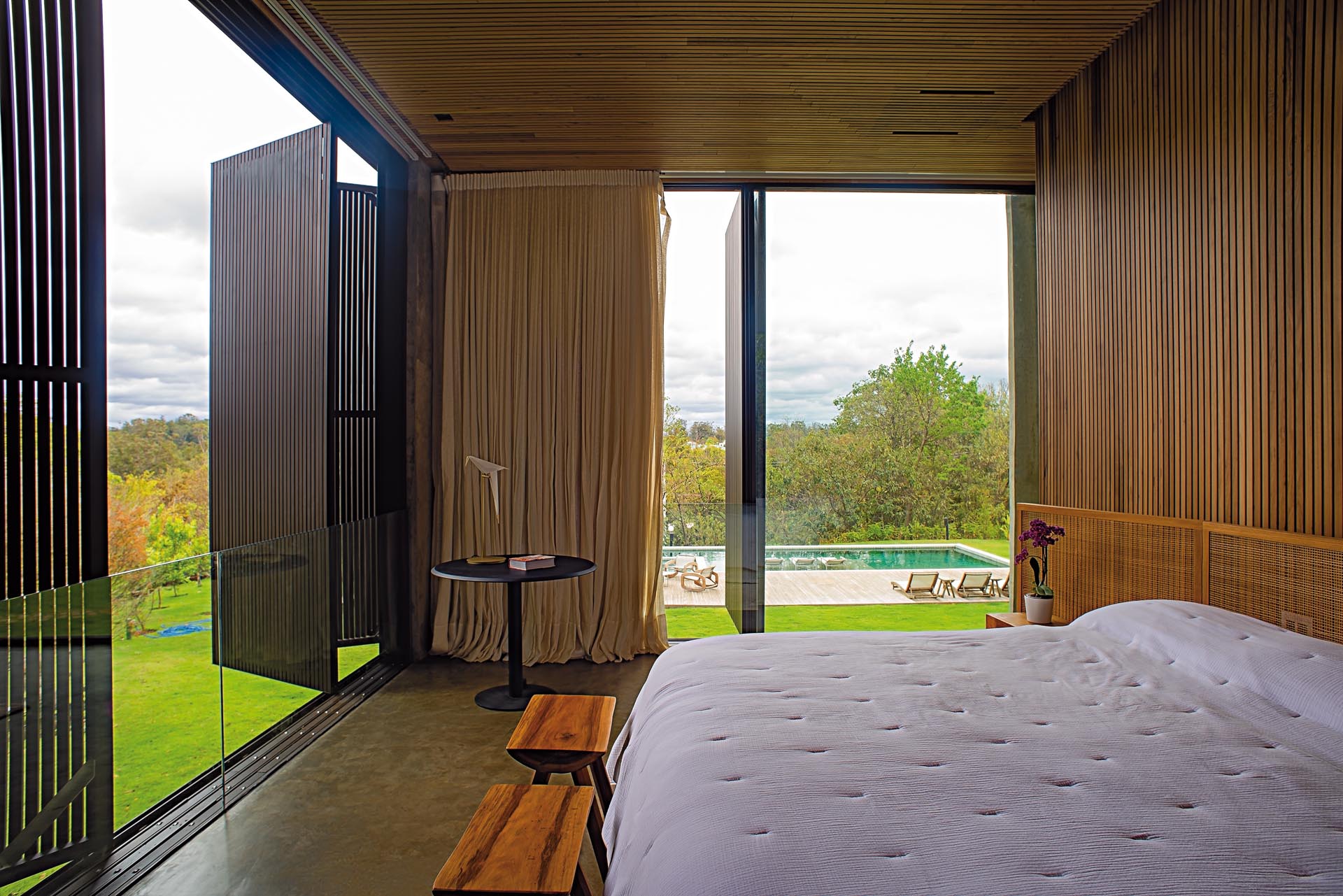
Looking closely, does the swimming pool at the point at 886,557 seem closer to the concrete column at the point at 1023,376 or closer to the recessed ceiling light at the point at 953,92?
the concrete column at the point at 1023,376

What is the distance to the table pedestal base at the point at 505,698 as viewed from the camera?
147 inches

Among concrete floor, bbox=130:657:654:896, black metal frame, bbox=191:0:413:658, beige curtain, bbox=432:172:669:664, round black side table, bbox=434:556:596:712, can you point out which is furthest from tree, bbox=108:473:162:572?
beige curtain, bbox=432:172:669:664

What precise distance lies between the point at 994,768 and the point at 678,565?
11.4ft

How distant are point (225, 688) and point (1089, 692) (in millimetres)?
2757

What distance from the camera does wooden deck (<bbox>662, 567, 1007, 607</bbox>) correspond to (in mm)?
4801

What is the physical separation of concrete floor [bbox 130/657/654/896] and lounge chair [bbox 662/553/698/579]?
1038 mm

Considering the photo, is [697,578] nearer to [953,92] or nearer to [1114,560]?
[1114,560]

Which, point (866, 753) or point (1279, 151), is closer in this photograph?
point (866, 753)

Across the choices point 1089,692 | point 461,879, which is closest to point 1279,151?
point 1089,692

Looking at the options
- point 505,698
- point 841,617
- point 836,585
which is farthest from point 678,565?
point 505,698

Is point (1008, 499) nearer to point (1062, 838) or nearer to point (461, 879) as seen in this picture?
point (1062, 838)

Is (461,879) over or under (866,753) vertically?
under

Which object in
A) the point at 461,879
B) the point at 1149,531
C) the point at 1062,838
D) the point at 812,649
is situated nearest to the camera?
the point at 1062,838

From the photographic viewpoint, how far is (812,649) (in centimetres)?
235
